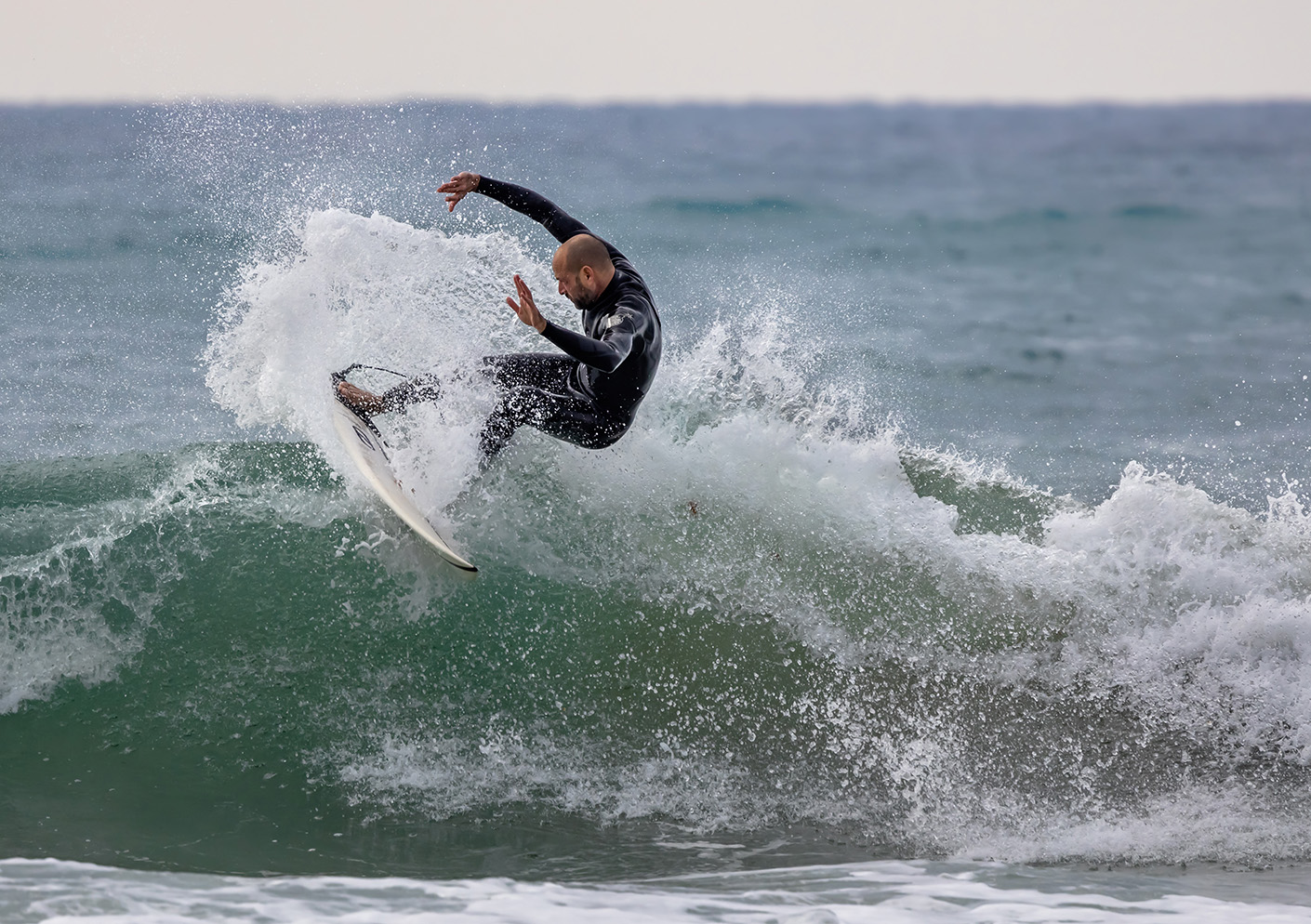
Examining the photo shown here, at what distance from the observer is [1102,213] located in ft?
104

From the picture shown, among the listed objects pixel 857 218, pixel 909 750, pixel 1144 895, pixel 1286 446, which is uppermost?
pixel 857 218

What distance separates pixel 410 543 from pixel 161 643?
123cm

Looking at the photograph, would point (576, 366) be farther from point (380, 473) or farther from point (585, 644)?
point (585, 644)

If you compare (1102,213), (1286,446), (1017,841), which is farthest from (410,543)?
(1102,213)

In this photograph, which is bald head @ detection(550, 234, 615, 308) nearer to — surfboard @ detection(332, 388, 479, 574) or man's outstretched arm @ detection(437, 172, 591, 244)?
man's outstretched arm @ detection(437, 172, 591, 244)

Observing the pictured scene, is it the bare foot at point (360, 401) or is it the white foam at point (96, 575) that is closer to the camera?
the white foam at point (96, 575)

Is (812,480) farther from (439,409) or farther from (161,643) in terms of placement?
(161,643)

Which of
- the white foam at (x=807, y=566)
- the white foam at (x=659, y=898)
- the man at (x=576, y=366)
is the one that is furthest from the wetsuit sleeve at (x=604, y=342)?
the white foam at (x=659, y=898)

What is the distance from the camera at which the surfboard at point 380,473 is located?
465 centimetres

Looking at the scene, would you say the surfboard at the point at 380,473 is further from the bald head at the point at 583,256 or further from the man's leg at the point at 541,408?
the bald head at the point at 583,256

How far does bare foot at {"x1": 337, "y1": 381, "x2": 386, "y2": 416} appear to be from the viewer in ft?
17.2

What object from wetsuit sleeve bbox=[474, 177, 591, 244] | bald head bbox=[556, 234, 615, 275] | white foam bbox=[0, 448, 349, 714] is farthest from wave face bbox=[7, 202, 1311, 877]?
bald head bbox=[556, 234, 615, 275]

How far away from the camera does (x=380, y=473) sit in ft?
16.0

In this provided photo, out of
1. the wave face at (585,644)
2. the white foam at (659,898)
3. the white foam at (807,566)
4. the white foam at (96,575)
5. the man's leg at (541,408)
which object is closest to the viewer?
the white foam at (659,898)
